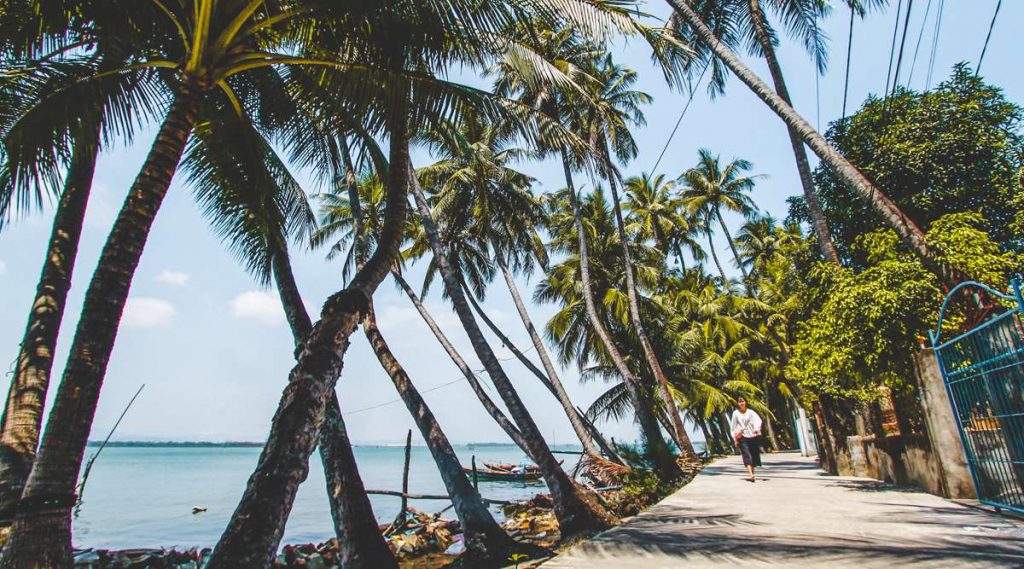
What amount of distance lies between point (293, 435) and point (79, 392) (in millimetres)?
1586

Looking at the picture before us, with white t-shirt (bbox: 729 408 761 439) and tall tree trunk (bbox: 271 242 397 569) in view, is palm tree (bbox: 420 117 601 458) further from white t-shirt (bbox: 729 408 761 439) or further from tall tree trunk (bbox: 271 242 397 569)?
tall tree trunk (bbox: 271 242 397 569)

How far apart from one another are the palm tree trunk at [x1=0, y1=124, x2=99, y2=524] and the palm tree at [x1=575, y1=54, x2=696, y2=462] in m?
10.6

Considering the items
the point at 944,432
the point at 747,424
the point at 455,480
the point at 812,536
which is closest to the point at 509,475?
the point at 747,424

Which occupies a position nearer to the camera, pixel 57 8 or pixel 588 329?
pixel 57 8

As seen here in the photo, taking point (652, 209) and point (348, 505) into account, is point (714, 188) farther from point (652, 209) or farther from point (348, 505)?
point (348, 505)

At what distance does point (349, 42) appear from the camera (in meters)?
5.13

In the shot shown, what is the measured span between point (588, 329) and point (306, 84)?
1575cm

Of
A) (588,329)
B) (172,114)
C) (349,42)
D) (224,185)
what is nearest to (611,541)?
(172,114)

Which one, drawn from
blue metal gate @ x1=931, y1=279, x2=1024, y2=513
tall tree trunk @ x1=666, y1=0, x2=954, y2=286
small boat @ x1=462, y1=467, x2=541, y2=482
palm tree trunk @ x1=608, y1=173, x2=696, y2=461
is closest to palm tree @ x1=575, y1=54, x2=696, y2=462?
palm tree trunk @ x1=608, y1=173, x2=696, y2=461

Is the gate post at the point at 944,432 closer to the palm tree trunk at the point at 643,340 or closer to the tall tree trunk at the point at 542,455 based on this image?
the tall tree trunk at the point at 542,455

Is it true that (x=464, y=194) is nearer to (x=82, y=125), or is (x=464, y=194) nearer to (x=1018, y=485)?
(x=82, y=125)

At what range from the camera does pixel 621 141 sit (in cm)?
1812

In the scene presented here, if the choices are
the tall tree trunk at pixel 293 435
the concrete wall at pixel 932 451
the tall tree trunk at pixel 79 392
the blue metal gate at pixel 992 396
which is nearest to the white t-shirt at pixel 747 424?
the concrete wall at pixel 932 451

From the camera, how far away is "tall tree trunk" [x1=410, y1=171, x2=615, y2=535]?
23.3ft
